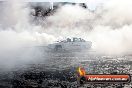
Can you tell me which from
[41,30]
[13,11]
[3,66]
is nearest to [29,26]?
[41,30]

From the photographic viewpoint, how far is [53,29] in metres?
134

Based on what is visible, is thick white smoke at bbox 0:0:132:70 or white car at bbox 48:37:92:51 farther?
thick white smoke at bbox 0:0:132:70

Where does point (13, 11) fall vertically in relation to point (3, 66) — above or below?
above

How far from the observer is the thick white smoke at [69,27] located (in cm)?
8375

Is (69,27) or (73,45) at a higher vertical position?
(69,27)

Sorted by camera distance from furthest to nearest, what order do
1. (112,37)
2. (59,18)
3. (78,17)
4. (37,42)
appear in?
1. (59,18)
2. (78,17)
3. (37,42)
4. (112,37)

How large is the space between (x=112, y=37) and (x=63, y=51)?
2452cm

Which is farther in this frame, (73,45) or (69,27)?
(69,27)

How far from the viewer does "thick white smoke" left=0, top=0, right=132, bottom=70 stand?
83750 mm

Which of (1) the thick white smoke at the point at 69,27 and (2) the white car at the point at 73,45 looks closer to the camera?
(2) the white car at the point at 73,45

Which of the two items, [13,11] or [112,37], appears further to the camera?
[112,37]

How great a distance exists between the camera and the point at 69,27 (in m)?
133

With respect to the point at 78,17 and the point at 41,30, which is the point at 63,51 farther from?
the point at 41,30

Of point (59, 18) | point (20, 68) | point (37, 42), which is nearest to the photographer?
point (20, 68)
